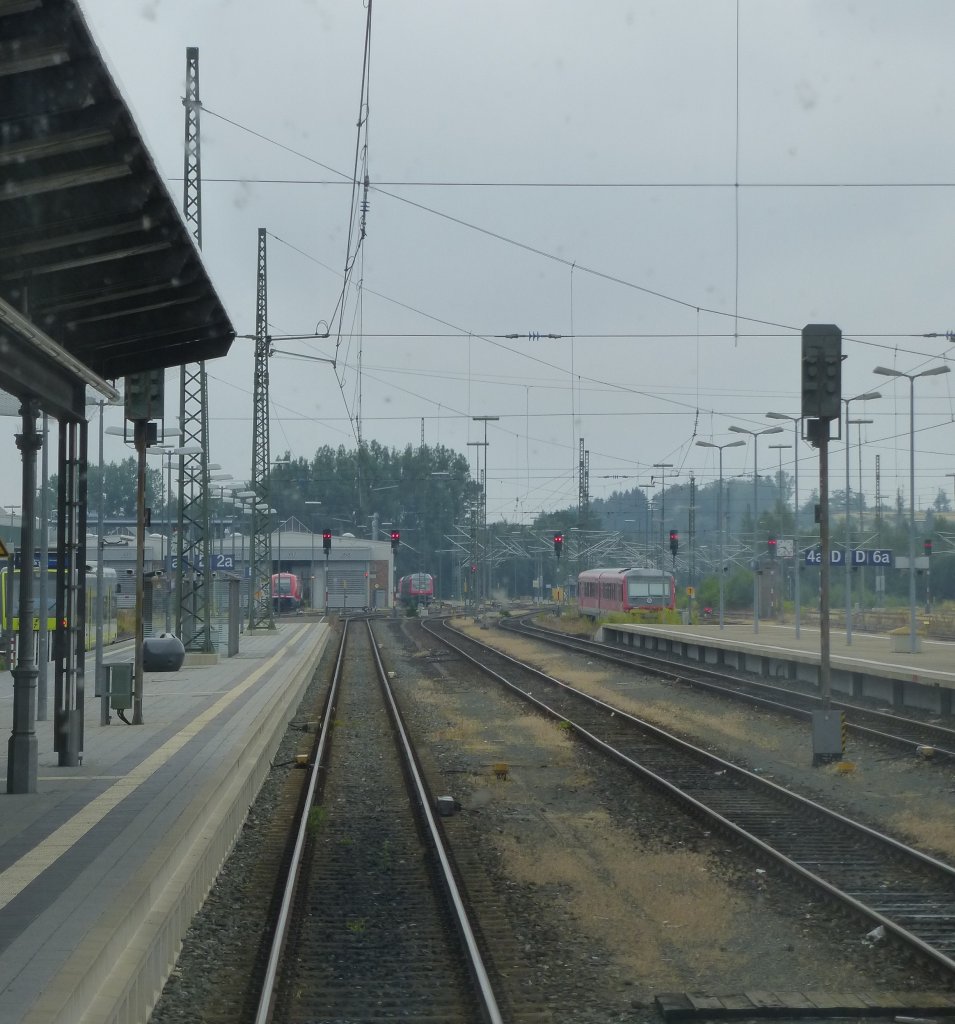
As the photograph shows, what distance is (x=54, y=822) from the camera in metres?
10.0

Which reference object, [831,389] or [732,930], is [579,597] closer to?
[831,389]

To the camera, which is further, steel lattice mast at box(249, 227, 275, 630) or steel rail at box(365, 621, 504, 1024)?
steel lattice mast at box(249, 227, 275, 630)

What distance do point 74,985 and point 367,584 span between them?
8592 centimetres

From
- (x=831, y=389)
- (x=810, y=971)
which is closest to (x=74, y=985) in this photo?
(x=810, y=971)

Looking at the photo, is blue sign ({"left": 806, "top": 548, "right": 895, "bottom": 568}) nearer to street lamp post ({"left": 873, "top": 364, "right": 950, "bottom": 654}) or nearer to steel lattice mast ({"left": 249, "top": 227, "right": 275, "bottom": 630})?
street lamp post ({"left": 873, "top": 364, "right": 950, "bottom": 654})

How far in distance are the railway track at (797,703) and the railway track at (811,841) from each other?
2523 mm

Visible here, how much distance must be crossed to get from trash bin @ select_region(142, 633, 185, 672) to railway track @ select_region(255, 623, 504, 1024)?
9956 mm

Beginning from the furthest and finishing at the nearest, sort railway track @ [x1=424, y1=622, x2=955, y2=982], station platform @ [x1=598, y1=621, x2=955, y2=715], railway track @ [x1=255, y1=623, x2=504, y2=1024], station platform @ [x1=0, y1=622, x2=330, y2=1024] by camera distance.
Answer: station platform @ [x1=598, y1=621, x2=955, y2=715] → railway track @ [x1=424, y1=622, x2=955, y2=982] → railway track @ [x1=255, y1=623, x2=504, y2=1024] → station platform @ [x1=0, y1=622, x2=330, y2=1024]

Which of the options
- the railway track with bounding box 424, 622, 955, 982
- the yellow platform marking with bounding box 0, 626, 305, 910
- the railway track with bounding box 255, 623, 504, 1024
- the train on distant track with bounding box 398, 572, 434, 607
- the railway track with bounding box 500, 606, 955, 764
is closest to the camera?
the railway track with bounding box 255, 623, 504, 1024

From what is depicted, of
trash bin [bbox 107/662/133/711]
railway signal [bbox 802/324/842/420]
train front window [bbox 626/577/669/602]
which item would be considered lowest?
trash bin [bbox 107/662/133/711]

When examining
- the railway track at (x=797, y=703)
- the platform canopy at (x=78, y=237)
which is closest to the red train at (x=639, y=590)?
the railway track at (x=797, y=703)

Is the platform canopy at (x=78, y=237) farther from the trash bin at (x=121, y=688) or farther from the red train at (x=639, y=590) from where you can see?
the red train at (x=639, y=590)

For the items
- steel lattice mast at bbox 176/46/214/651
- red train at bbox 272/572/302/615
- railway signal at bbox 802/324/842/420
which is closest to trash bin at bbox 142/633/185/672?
steel lattice mast at bbox 176/46/214/651

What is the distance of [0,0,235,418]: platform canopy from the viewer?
6.99m
